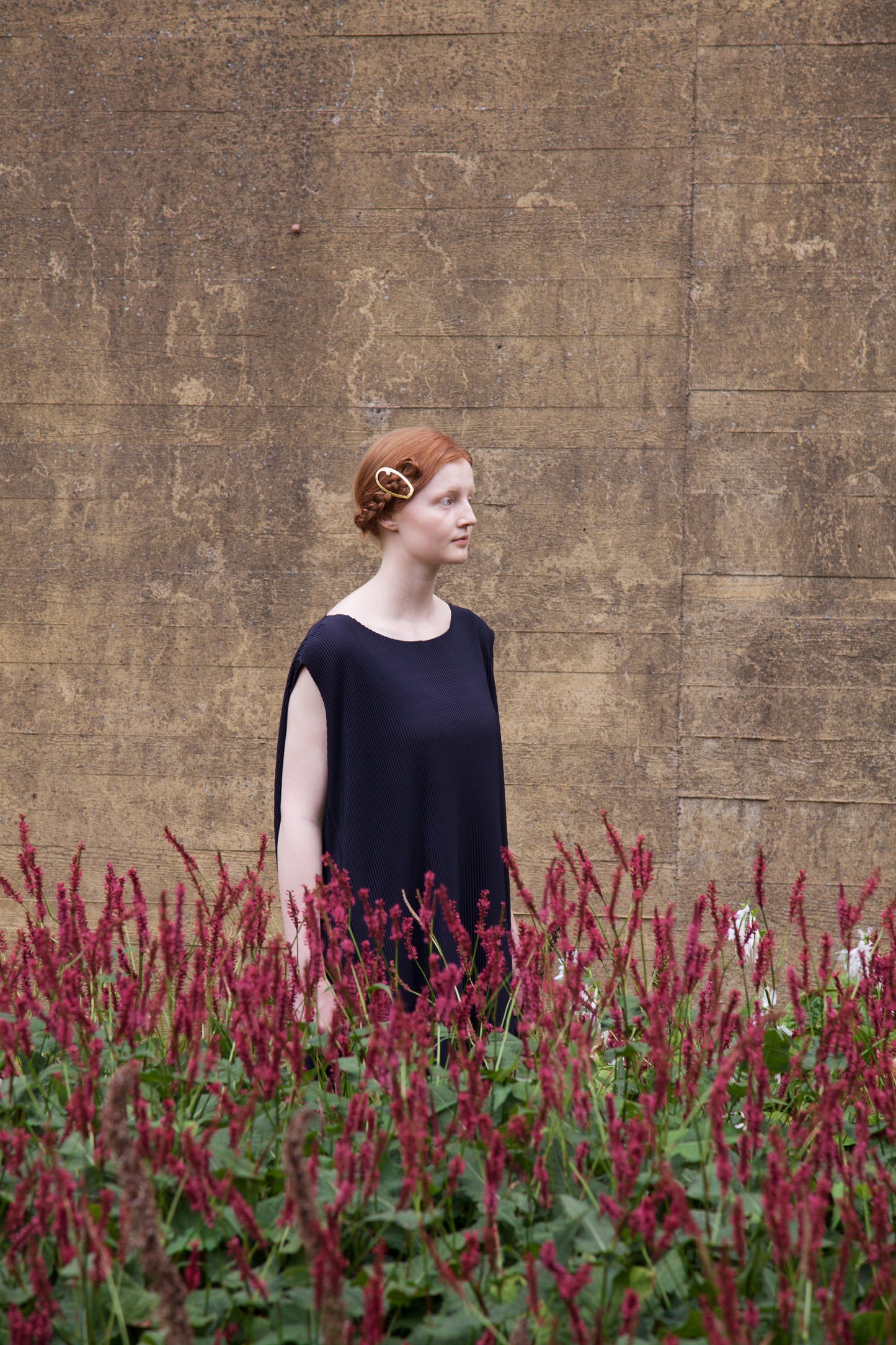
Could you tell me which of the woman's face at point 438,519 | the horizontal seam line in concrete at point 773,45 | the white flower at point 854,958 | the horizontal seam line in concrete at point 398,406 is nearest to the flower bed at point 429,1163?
the white flower at point 854,958

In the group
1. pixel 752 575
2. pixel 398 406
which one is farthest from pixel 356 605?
pixel 752 575

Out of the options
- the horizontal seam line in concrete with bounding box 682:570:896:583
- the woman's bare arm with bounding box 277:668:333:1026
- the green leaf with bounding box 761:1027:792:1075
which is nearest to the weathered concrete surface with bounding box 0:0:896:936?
the horizontal seam line in concrete with bounding box 682:570:896:583

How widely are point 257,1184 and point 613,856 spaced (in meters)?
3.14

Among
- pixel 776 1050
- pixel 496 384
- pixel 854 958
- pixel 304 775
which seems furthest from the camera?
pixel 496 384

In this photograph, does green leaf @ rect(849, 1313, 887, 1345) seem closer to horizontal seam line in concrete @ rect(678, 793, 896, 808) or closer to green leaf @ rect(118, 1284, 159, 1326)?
green leaf @ rect(118, 1284, 159, 1326)

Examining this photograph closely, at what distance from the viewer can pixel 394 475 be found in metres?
2.28

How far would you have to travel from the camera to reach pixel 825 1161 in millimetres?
1062

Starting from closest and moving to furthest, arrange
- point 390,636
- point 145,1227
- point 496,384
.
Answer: point 145,1227 < point 390,636 < point 496,384

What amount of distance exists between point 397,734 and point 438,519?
0.44m

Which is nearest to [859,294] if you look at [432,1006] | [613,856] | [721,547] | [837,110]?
[837,110]

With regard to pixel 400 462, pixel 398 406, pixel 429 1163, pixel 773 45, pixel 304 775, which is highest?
pixel 773 45

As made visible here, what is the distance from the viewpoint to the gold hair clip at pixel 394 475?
89.4 inches

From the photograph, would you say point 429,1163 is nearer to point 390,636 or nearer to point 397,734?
point 397,734

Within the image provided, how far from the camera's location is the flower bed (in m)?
0.91
